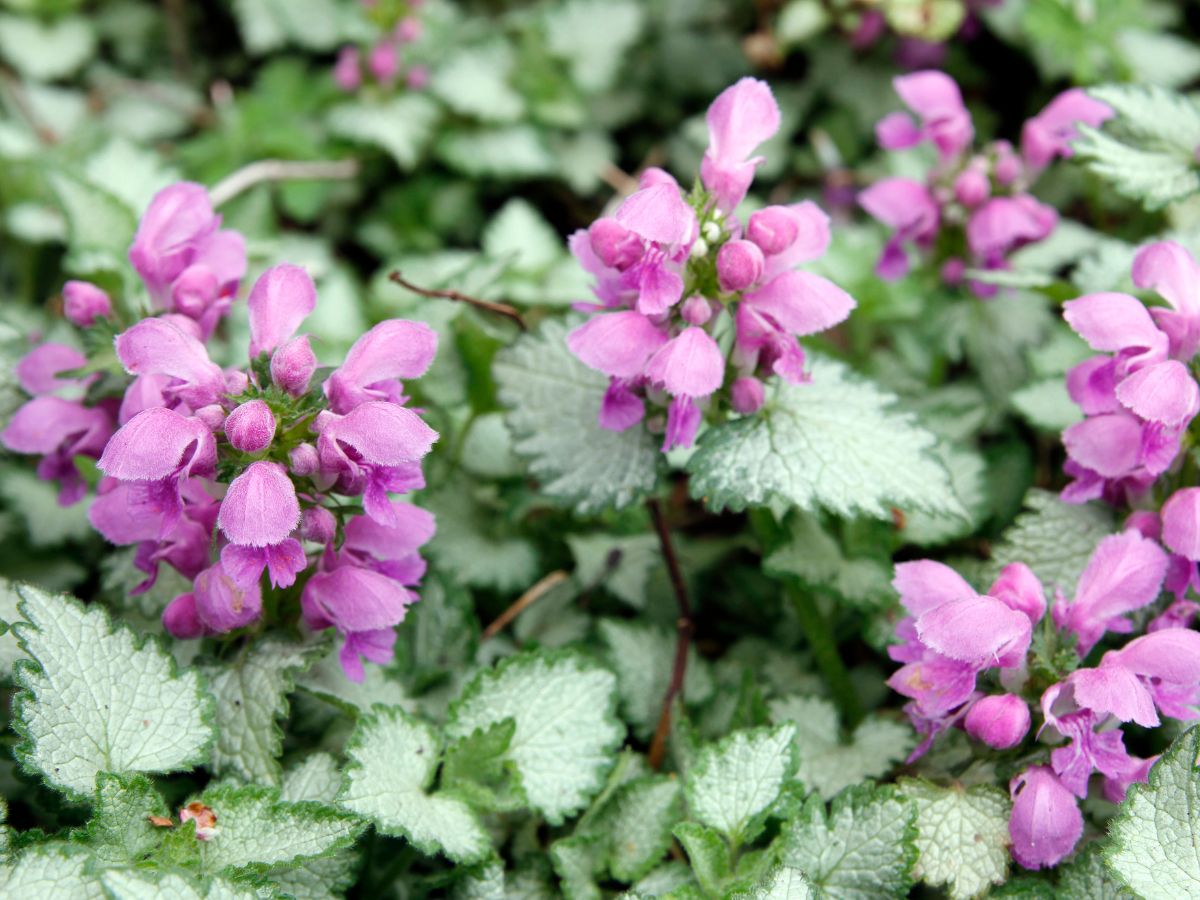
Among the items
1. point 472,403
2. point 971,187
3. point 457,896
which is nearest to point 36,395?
point 472,403

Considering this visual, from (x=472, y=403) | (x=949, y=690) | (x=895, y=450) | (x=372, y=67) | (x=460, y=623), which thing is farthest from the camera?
(x=372, y=67)

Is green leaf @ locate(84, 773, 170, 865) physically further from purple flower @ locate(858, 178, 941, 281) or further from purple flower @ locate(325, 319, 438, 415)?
purple flower @ locate(858, 178, 941, 281)

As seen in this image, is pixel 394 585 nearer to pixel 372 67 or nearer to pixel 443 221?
pixel 443 221

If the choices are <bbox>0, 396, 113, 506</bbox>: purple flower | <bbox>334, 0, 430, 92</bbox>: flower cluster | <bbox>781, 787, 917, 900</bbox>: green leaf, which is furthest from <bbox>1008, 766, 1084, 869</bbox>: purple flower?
<bbox>334, 0, 430, 92</bbox>: flower cluster

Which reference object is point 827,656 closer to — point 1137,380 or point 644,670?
point 644,670

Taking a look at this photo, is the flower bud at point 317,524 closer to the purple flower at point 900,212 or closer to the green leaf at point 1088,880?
the green leaf at point 1088,880

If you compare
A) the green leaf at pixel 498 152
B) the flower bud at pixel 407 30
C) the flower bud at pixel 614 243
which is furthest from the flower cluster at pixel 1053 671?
the flower bud at pixel 407 30

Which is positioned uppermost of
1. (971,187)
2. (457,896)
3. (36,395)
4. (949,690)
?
(36,395)
